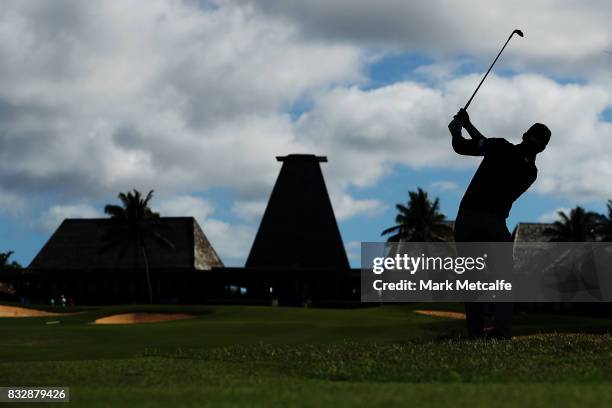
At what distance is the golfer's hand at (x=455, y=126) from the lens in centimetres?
1314

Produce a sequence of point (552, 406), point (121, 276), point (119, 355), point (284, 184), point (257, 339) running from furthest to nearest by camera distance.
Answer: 1. point (121, 276)
2. point (284, 184)
3. point (257, 339)
4. point (119, 355)
5. point (552, 406)

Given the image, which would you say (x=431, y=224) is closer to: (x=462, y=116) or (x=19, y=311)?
(x=19, y=311)

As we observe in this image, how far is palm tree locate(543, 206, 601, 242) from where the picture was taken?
7719 centimetres

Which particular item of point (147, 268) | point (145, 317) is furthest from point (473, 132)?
point (147, 268)

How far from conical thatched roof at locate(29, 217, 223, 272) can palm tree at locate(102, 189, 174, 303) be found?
43 cm

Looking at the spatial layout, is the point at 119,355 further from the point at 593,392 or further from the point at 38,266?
the point at 38,266

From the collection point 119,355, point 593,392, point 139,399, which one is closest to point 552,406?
point 593,392

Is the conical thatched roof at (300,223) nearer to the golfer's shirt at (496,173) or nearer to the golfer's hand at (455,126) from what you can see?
the golfer's shirt at (496,173)

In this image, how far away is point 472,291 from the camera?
13.6 meters

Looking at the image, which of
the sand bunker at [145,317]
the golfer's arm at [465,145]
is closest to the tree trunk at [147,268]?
the sand bunker at [145,317]

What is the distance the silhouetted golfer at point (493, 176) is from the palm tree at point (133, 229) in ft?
205

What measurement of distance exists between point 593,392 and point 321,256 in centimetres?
6081

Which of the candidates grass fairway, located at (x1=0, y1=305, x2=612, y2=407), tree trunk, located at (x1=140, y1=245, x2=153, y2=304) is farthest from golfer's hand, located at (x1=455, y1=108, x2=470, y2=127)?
tree trunk, located at (x1=140, y1=245, x2=153, y2=304)

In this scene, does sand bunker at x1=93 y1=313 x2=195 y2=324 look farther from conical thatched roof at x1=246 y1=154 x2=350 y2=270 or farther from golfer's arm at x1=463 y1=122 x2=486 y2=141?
golfer's arm at x1=463 y1=122 x2=486 y2=141
